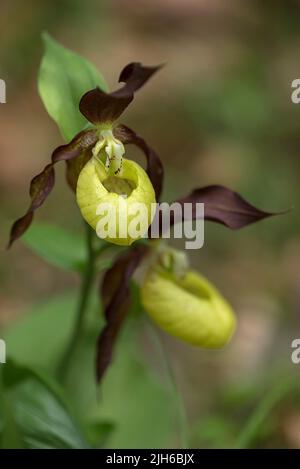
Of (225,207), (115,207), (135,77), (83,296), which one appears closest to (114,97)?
(135,77)

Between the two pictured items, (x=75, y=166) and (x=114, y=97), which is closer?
(x=114, y=97)

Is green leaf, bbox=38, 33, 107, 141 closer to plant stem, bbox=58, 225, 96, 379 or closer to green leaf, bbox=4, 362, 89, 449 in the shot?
plant stem, bbox=58, 225, 96, 379

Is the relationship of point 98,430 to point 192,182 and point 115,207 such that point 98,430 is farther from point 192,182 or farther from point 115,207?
point 192,182

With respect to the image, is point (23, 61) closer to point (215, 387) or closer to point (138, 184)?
point (215, 387)

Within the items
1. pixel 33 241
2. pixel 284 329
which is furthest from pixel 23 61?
pixel 33 241

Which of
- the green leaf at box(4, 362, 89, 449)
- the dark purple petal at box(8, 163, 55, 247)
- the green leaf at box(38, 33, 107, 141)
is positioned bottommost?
the green leaf at box(4, 362, 89, 449)

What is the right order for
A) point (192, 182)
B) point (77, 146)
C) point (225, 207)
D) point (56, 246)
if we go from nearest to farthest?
point (77, 146) → point (225, 207) → point (56, 246) → point (192, 182)

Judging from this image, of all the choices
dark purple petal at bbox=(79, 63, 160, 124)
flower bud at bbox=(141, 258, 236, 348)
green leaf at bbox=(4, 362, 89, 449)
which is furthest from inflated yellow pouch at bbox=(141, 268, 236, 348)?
dark purple petal at bbox=(79, 63, 160, 124)
